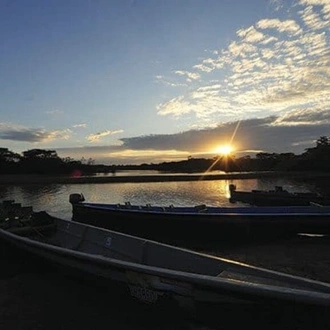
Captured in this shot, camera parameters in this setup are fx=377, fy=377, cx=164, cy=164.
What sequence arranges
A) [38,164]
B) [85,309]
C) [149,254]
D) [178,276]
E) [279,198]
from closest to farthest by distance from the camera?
[178,276] < [85,309] < [149,254] < [279,198] < [38,164]

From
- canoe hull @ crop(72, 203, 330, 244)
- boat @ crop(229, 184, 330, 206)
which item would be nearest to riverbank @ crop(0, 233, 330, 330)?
canoe hull @ crop(72, 203, 330, 244)

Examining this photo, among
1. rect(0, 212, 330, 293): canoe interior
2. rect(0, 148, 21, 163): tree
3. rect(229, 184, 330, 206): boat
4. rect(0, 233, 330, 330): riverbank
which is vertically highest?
rect(0, 148, 21, 163): tree

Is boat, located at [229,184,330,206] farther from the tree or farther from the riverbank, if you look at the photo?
the tree

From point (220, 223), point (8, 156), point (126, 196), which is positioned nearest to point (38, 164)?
point (8, 156)

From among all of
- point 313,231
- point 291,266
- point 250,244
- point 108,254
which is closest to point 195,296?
point 108,254

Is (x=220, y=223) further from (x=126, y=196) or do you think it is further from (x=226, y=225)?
(x=126, y=196)

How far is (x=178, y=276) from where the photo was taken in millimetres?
6062

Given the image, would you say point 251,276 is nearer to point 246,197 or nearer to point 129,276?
point 129,276

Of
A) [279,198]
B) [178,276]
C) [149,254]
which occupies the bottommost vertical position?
[279,198]

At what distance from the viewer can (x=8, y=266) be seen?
10758 millimetres

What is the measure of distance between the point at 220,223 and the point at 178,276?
34.6ft

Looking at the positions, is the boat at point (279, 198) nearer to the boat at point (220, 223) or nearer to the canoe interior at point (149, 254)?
the boat at point (220, 223)

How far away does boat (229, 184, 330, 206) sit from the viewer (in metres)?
27.5

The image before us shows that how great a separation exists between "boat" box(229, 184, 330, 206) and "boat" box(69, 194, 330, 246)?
9063 millimetres
